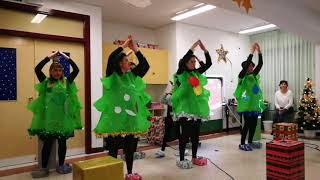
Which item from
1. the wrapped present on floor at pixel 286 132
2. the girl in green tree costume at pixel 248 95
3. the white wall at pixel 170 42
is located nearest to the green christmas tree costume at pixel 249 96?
the girl in green tree costume at pixel 248 95

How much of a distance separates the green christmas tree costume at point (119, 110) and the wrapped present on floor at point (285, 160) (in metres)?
1.33

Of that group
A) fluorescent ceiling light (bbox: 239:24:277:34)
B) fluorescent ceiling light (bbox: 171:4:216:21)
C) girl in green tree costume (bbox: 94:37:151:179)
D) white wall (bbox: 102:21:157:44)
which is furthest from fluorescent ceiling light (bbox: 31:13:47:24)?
fluorescent ceiling light (bbox: 239:24:277:34)

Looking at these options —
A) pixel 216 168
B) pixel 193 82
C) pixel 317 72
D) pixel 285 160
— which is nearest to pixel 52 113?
pixel 193 82

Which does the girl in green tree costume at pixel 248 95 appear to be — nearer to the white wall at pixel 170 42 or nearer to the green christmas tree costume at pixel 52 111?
the white wall at pixel 170 42

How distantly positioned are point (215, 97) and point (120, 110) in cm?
426

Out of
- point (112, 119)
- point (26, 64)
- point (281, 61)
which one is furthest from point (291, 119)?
point (26, 64)

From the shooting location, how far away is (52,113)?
325 centimetres

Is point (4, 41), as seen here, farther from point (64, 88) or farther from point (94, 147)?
point (94, 147)

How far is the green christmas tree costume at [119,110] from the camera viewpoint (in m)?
2.70

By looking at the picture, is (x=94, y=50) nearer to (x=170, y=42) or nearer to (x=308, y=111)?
(x=170, y=42)

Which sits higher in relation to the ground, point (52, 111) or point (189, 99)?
point (189, 99)

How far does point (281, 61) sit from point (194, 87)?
4.31 m

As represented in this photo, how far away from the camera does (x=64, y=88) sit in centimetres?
335

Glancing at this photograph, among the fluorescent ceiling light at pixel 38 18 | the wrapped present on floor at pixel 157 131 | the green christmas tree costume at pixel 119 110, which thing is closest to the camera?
the green christmas tree costume at pixel 119 110
